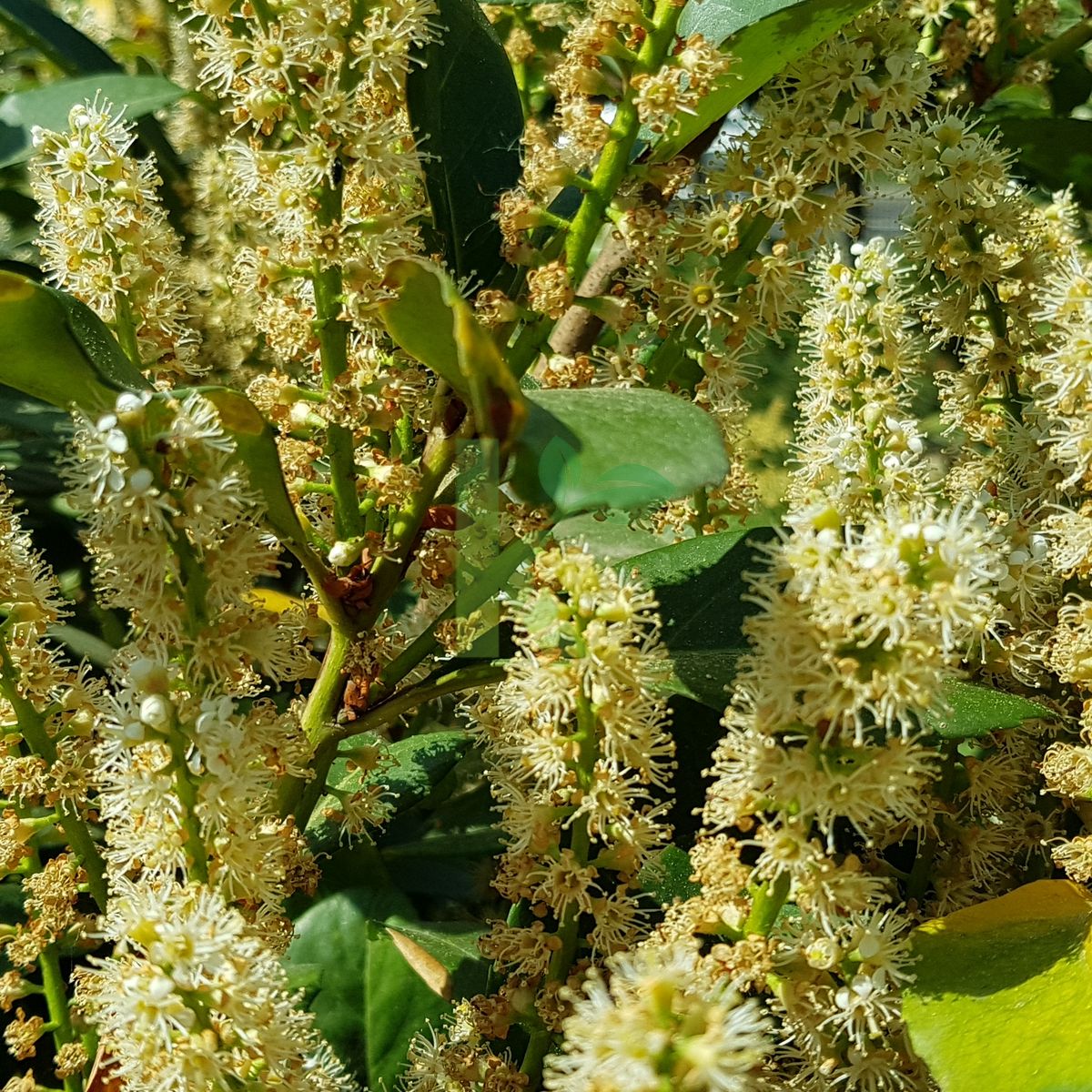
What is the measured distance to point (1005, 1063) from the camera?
39.2 inches

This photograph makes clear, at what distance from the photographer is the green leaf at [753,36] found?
1113 mm

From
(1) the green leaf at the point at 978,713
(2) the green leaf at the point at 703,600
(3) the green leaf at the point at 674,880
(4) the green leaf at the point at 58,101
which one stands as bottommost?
(3) the green leaf at the point at 674,880

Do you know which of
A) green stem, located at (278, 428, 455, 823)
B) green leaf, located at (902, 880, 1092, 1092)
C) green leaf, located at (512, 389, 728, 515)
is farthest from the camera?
green stem, located at (278, 428, 455, 823)

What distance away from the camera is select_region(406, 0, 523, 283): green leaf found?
135 centimetres

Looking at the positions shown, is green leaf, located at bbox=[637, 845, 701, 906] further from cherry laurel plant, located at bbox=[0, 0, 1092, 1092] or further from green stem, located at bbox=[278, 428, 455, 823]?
green stem, located at bbox=[278, 428, 455, 823]

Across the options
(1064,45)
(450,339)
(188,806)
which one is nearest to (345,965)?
(188,806)

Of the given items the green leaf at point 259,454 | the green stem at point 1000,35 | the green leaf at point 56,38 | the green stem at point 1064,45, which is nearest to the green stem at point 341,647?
the green leaf at point 259,454

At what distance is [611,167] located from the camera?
45.1 inches

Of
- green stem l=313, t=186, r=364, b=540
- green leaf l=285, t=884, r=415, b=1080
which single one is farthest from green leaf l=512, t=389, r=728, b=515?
green leaf l=285, t=884, r=415, b=1080

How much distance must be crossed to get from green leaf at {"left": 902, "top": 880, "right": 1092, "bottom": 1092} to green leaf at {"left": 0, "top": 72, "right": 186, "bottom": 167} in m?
1.01

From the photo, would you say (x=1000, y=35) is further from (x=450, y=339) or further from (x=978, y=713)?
(x=450, y=339)

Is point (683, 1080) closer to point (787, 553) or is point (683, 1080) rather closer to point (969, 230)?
point (787, 553)

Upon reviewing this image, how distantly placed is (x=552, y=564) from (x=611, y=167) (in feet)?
1.23

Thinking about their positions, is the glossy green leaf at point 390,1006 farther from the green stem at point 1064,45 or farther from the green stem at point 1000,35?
the green stem at point 1064,45
